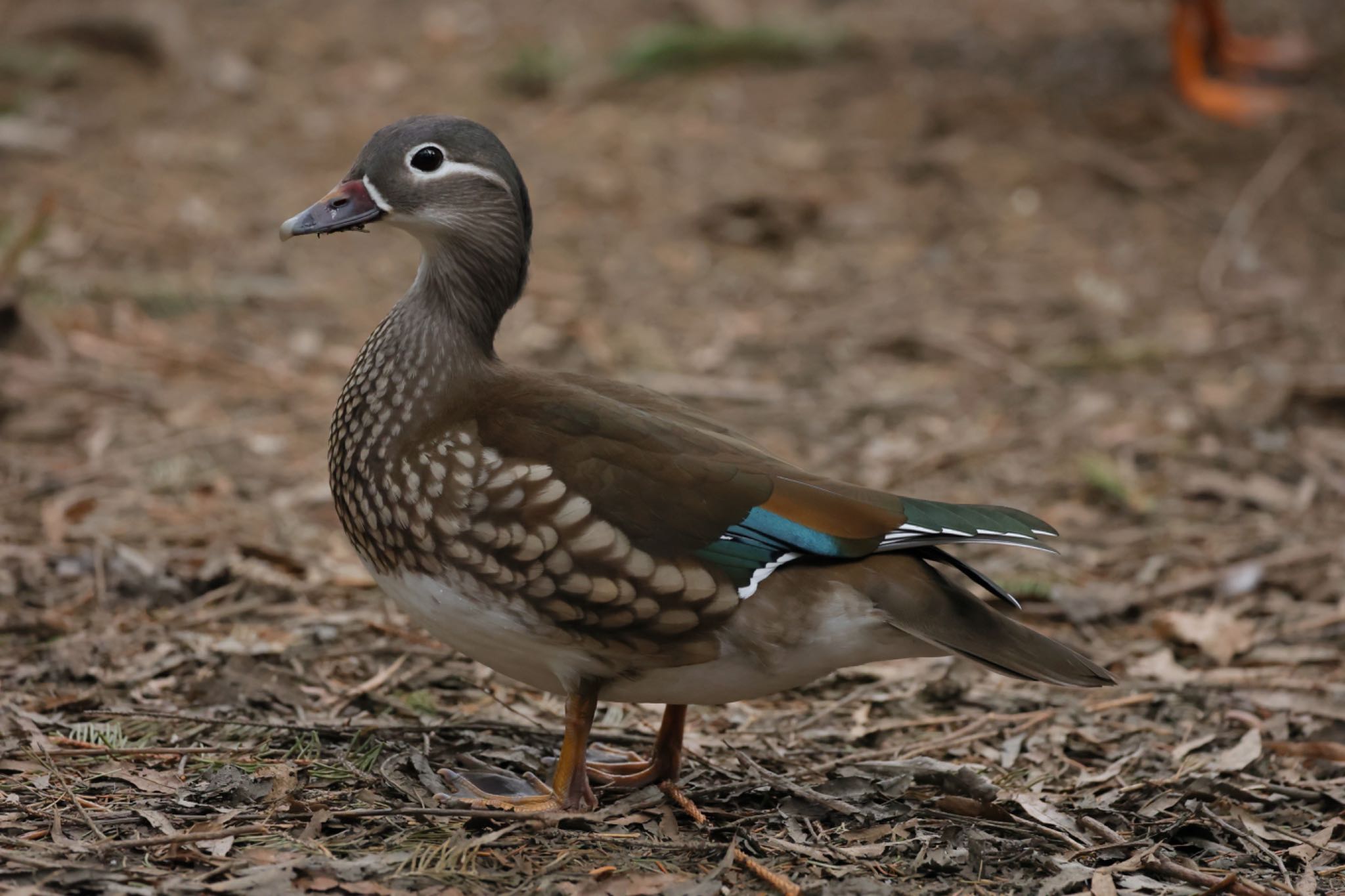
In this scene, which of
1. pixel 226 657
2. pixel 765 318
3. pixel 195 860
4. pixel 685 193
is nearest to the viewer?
pixel 195 860

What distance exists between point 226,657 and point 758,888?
171 centimetres

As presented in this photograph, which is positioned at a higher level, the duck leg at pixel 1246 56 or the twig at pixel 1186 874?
the duck leg at pixel 1246 56

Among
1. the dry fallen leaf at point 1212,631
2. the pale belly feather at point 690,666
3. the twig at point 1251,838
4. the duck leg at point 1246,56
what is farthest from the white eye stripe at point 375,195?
the duck leg at point 1246,56

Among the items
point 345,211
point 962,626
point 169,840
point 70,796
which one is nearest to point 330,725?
point 70,796

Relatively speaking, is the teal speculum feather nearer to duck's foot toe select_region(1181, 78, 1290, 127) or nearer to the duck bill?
the duck bill

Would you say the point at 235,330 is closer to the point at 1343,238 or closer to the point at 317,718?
the point at 317,718

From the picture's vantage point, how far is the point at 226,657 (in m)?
3.90

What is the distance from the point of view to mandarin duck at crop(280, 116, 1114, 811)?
3.07 metres

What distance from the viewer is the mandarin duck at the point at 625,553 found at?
3070mm

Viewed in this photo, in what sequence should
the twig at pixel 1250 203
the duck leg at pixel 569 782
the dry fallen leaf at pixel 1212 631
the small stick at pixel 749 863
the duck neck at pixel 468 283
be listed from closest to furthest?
the small stick at pixel 749 863, the duck leg at pixel 569 782, the duck neck at pixel 468 283, the dry fallen leaf at pixel 1212 631, the twig at pixel 1250 203

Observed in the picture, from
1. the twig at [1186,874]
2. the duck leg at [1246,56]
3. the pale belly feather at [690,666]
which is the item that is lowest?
the twig at [1186,874]

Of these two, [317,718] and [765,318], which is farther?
[765,318]

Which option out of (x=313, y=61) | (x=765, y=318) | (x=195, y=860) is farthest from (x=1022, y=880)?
(x=313, y=61)

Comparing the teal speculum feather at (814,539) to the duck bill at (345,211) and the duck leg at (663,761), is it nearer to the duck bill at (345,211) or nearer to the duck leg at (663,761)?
the duck leg at (663,761)
